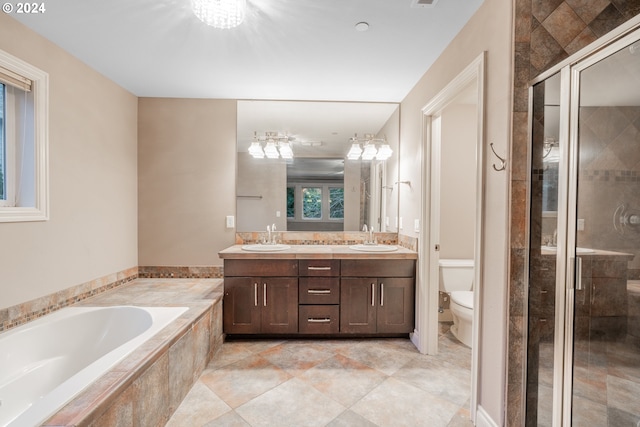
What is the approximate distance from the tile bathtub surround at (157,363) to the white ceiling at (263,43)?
5.99ft

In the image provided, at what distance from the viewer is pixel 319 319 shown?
2641 millimetres

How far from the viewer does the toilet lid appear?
250 cm

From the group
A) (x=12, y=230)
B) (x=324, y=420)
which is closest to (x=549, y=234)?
(x=324, y=420)

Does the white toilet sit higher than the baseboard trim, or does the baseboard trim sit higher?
the white toilet

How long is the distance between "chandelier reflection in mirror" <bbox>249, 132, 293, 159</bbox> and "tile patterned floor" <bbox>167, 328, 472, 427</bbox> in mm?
1811

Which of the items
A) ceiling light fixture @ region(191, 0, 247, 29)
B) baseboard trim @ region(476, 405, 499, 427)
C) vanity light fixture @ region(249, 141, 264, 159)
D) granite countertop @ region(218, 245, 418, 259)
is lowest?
baseboard trim @ region(476, 405, 499, 427)

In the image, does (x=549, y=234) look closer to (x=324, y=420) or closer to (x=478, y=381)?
(x=478, y=381)

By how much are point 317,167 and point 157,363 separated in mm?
2182

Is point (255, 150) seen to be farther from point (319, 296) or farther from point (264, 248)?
point (319, 296)

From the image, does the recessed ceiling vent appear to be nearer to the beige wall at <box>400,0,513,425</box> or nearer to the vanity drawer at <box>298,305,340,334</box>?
the beige wall at <box>400,0,513,425</box>

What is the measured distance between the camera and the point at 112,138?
8.55ft

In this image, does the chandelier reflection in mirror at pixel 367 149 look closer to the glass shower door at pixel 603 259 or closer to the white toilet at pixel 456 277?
the white toilet at pixel 456 277

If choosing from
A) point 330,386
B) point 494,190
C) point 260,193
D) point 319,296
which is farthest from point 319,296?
point 494,190

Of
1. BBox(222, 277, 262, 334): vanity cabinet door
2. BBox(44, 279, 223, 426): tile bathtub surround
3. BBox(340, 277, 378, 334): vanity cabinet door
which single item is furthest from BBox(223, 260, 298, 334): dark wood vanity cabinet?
BBox(340, 277, 378, 334): vanity cabinet door
